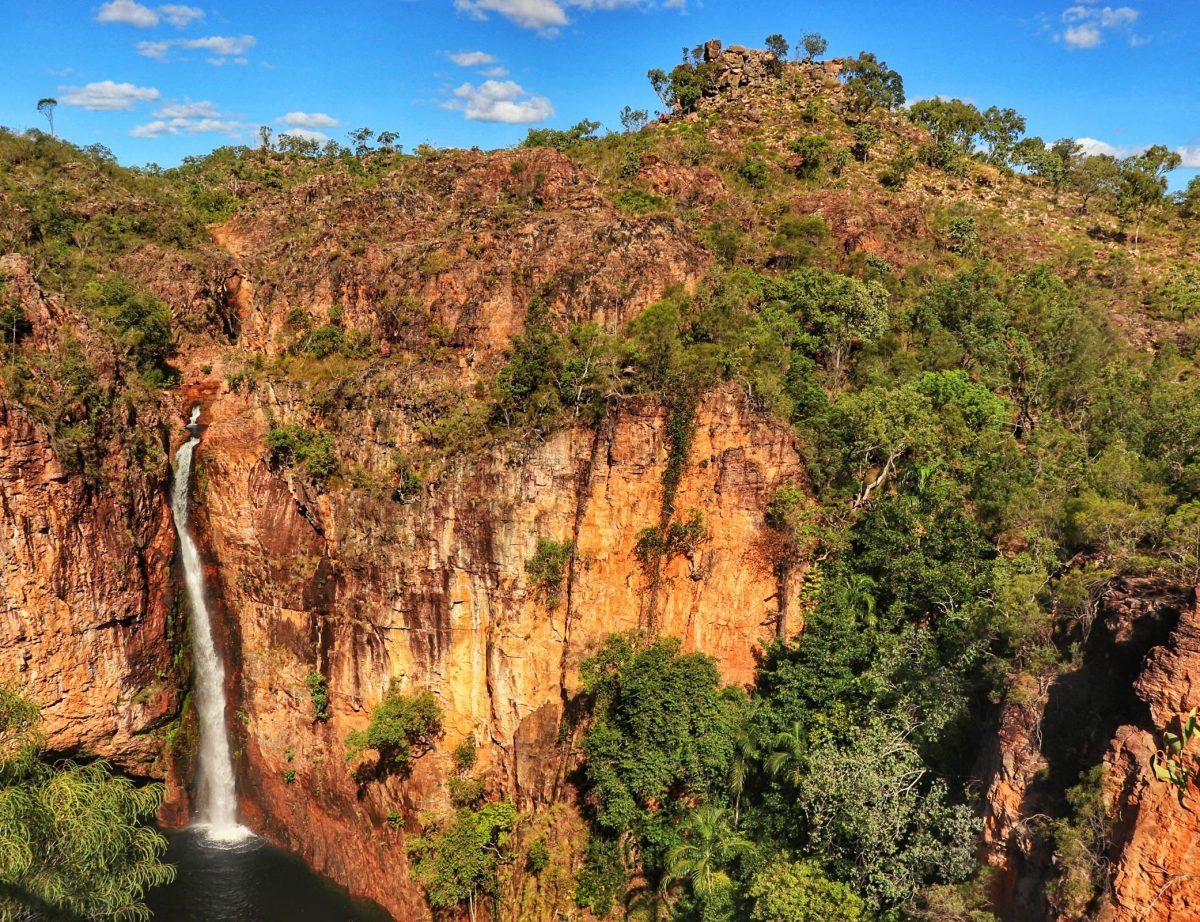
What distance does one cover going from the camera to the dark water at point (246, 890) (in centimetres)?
2720

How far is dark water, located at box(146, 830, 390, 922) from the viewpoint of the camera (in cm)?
2720

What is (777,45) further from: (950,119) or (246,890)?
(246,890)

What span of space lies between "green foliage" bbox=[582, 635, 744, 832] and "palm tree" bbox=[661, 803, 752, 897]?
40.9 inches

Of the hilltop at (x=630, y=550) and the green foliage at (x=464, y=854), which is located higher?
the hilltop at (x=630, y=550)

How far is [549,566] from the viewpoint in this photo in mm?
27719

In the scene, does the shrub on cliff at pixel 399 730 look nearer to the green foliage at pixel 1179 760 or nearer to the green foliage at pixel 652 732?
the green foliage at pixel 652 732

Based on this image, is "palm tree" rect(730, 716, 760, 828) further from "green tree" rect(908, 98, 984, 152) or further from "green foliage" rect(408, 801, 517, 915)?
"green tree" rect(908, 98, 984, 152)

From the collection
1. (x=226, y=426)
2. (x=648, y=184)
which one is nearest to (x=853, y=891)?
(x=226, y=426)

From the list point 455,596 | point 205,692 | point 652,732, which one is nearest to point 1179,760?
point 652,732

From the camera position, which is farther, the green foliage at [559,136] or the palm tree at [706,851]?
the green foliage at [559,136]

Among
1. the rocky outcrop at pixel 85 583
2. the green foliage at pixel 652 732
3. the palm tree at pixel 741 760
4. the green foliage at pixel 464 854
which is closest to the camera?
the palm tree at pixel 741 760

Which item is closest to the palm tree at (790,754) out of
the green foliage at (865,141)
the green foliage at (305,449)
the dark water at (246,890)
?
the dark water at (246,890)

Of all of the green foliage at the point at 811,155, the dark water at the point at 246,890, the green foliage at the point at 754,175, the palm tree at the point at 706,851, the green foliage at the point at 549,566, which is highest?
the green foliage at the point at 811,155

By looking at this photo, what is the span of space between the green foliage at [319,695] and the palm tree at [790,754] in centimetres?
1831
